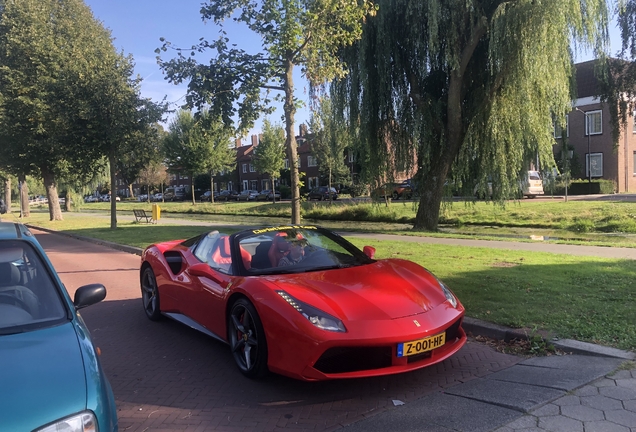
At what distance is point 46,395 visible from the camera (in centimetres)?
214

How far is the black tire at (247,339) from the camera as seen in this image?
3.98 metres

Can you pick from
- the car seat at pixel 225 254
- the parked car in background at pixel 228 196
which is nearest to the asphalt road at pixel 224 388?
the car seat at pixel 225 254

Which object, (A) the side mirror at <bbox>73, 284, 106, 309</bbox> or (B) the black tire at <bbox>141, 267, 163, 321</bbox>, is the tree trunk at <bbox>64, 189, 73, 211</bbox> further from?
(A) the side mirror at <bbox>73, 284, 106, 309</bbox>

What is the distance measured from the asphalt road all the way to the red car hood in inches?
25.6

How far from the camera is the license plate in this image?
142 inches

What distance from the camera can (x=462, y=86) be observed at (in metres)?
15.5

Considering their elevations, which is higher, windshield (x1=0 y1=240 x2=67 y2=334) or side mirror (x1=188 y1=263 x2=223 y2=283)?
windshield (x1=0 y1=240 x2=67 y2=334)

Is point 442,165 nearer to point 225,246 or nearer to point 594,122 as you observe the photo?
point 225,246

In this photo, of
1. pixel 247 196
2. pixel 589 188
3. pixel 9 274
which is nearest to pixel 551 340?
pixel 9 274

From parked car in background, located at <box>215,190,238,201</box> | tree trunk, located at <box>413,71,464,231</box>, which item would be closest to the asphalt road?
tree trunk, located at <box>413,71,464,231</box>

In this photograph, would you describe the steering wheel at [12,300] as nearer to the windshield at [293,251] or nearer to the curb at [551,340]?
the windshield at [293,251]

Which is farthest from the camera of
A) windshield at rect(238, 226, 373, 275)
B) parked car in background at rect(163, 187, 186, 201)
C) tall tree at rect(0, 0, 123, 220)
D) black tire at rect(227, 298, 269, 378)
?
parked car in background at rect(163, 187, 186, 201)

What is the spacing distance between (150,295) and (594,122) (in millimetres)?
41551

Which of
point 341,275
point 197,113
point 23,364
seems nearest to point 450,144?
point 197,113
